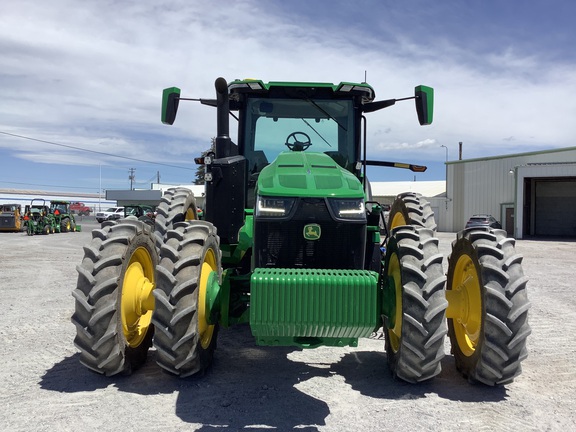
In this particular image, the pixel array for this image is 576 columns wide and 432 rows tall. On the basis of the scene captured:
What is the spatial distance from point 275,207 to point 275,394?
1.51m

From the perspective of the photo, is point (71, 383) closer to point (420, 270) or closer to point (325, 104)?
point (420, 270)

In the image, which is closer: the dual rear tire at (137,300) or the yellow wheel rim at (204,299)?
the dual rear tire at (137,300)

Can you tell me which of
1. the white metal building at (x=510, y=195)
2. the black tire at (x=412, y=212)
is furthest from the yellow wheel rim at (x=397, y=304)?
the white metal building at (x=510, y=195)

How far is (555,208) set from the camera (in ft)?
122

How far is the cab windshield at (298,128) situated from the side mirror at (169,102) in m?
0.87

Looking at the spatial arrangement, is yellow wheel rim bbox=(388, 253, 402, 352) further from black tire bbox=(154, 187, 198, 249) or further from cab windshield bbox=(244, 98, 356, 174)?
black tire bbox=(154, 187, 198, 249)

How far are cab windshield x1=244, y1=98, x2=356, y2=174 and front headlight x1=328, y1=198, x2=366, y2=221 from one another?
4.96 ft

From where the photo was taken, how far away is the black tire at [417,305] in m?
3.87

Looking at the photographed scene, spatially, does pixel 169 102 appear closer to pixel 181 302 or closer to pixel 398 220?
pixel 181 302

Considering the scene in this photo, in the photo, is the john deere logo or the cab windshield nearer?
the john deere logo

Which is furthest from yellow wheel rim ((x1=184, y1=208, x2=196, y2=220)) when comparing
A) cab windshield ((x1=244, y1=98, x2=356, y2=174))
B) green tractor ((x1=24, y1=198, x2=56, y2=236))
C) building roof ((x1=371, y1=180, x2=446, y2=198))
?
building roof ((x1=371, y1=180, x2=446, y2=198))

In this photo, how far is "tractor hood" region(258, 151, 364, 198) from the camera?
4.23 m

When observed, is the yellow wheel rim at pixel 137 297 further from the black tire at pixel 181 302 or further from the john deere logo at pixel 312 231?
the john deere logo at pixel 312 231

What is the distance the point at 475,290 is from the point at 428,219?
Result: 1.91 meters
